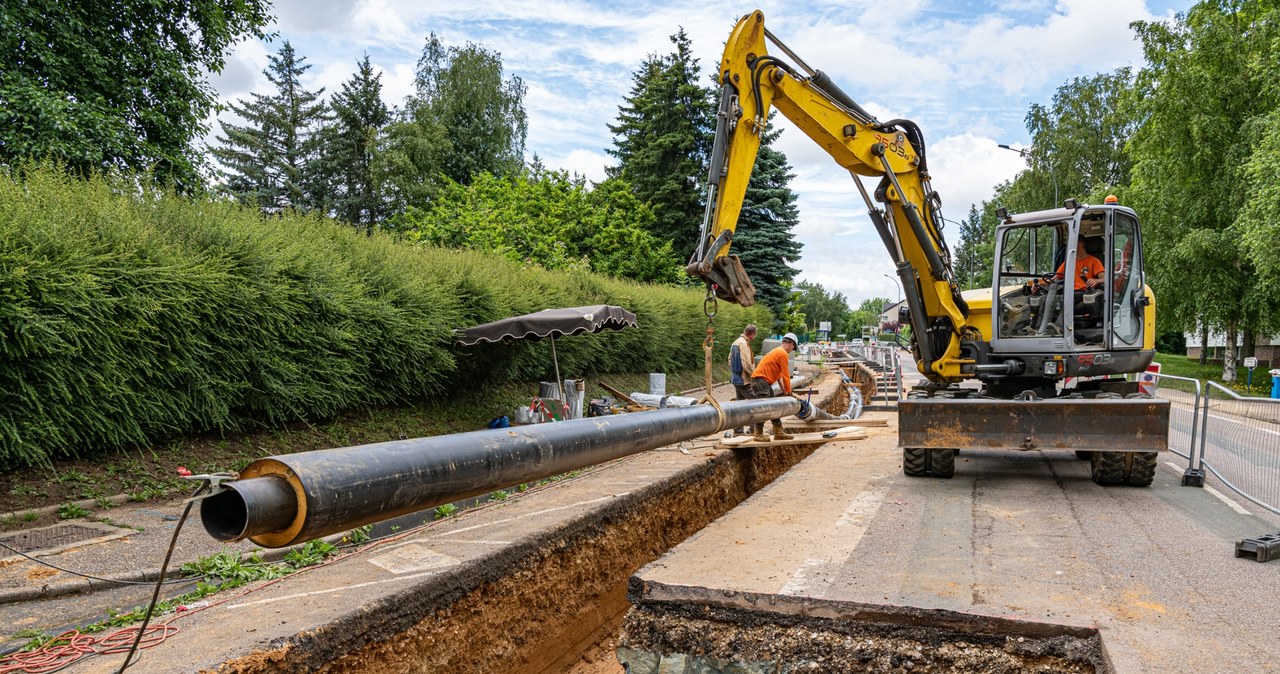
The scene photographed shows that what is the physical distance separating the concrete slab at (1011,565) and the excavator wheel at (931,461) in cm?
25

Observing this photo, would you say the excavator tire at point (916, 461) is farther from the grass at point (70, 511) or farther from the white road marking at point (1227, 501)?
the grass at point (70, 511)

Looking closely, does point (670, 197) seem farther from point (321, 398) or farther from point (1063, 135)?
point (321, 398)

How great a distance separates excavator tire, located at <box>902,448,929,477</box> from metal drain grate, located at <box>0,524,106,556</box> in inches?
303

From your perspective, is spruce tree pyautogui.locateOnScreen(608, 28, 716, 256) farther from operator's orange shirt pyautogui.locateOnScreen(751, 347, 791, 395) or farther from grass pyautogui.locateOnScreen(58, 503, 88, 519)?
grass pyautogui.locateOnScreen(58, 503, 88, 519)

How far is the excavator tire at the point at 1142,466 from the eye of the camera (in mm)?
7547

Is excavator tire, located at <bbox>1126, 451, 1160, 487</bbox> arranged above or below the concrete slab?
above

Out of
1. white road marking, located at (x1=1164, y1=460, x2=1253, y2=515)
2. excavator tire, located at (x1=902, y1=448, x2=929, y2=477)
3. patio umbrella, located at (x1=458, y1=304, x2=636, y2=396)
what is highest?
patio umbrella, located at (x1=458, y1=304, x2=636, y2=396)

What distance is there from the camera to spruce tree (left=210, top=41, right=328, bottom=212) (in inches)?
1848

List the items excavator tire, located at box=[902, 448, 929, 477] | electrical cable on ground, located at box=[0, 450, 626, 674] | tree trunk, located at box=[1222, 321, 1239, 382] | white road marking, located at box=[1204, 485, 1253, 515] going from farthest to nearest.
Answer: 1. tree trunk, located at box=[1222, 321, 1239, 382]
2. excavator tire, located at box=[902, 448, 929, 477]
3. white road marking, located at box=[1204, 485, 1253, 515]
4. electrical cable on ground, located at box=[0, 450, 626, 674]

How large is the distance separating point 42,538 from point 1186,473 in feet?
35.5

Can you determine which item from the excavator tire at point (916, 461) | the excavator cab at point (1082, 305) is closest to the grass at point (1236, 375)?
the excavator cab at point (1082, 305)

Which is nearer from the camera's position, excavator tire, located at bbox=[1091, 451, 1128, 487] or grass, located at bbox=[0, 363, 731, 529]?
grass, located at bbox=[0, 363, 731, 529]

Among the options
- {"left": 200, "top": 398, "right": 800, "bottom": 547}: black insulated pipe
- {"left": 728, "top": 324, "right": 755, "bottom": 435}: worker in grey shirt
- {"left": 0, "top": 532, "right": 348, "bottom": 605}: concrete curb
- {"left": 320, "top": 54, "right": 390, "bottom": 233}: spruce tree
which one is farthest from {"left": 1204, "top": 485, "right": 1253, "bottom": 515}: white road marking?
{"left": 320, "top": 54, "right": 390, "bottom": 233}: spruce tree

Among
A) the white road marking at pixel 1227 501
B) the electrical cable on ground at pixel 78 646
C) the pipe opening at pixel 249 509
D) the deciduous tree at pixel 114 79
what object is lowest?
the electrical cable on ground at pixel 78 646
